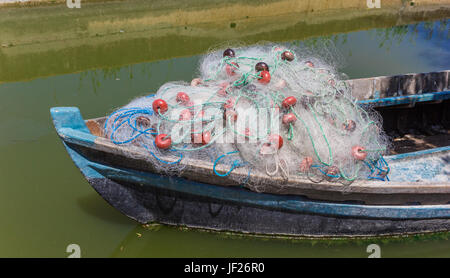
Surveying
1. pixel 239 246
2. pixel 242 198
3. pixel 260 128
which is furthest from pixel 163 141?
pixel 239 246

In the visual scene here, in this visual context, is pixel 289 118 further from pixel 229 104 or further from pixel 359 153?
pixel 359 153

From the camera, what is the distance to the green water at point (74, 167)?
4.60m

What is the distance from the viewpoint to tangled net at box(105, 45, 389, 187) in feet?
12.8

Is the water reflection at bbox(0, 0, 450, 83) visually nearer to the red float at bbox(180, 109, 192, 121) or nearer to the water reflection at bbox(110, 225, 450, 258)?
the water reflection at bbox(110, 225, 450, 258)

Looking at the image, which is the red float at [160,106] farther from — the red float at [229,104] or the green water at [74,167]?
the green water at [74,167]

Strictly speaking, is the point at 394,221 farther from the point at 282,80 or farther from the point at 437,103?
the point at 437,103

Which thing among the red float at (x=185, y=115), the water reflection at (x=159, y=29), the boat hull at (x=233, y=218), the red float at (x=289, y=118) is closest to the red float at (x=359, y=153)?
Answer: the red float at (x=289, y=118)

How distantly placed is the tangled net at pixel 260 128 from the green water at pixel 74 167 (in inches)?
45.1

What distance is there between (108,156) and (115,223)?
126cm

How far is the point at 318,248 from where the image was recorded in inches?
181

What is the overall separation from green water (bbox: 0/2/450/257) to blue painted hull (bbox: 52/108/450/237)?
19cm

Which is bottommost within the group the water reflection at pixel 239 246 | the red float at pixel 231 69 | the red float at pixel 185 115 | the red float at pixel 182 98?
the water reflection at pixel 239 246

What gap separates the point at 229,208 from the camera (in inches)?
172

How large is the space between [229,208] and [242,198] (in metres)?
0.24
